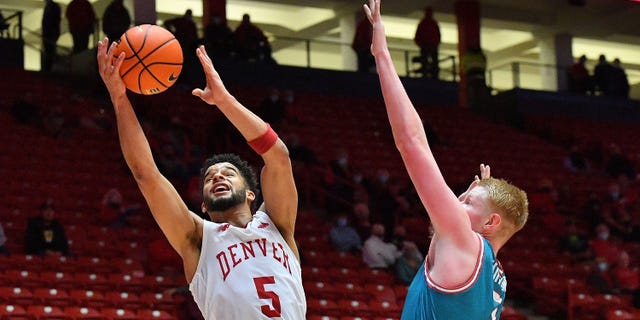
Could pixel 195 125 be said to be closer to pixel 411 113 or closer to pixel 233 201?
pixel 233 201

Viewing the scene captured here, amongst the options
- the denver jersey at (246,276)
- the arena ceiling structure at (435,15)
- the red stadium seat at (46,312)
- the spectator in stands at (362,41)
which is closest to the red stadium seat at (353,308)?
the red stadium seat at (46,312)

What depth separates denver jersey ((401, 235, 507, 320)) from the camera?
10.9 feet

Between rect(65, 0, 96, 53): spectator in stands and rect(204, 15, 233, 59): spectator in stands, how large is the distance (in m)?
1.93

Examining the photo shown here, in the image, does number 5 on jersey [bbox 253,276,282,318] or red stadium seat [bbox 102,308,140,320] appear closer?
number 5 on jersey [bbox 253,276,282,318]

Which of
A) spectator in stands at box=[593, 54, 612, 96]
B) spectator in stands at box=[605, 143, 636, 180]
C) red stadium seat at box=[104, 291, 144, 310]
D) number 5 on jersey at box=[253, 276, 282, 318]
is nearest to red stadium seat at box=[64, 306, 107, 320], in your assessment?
red stadium seat at box=[104, 291, 144, 310]

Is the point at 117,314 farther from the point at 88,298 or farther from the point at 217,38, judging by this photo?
the point at 217,38

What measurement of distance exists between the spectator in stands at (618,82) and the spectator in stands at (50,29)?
34.8 ft

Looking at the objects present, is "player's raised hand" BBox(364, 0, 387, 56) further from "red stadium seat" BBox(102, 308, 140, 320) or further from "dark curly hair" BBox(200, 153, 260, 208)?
"red stadium seat" BBox(102, 308, 140, 320)

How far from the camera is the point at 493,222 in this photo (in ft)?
11.7

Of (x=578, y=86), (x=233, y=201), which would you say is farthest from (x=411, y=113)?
(x=578, y=86)

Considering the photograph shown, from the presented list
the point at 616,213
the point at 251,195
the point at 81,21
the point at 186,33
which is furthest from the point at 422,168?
the point at 81,21

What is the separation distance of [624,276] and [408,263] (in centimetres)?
300

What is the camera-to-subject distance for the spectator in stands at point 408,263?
490 inches

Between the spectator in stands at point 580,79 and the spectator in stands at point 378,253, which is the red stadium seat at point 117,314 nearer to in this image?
the spectator in stands at point 378,253
